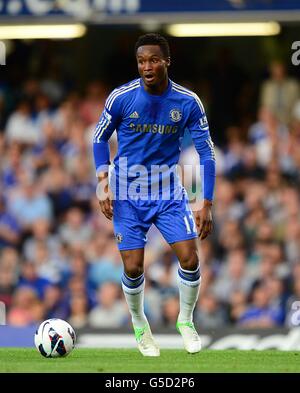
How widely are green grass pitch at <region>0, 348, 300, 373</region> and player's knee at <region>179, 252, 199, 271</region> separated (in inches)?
27.2

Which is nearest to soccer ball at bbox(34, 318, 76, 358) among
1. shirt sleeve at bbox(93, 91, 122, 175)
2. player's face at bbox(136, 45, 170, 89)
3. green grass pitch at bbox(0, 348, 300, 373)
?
green grass pitch at bbox(0, 348, 300, 373)

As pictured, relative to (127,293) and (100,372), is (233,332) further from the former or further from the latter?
(100,372)

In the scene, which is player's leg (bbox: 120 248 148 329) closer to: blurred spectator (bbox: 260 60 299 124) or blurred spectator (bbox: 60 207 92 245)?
blurred spectator (bbox: 60 207 92 245)

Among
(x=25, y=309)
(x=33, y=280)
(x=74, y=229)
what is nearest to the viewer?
(x=25, y=309)

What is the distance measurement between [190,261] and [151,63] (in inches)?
58.8

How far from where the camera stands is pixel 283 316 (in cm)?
1337

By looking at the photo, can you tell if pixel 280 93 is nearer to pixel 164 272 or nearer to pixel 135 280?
pixel 164 272

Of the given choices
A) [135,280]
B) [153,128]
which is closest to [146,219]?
[135,280]

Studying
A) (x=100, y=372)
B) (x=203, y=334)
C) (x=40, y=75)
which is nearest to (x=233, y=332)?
(x=203, y=334)

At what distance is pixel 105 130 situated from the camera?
885cm

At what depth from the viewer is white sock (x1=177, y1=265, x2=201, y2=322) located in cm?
891

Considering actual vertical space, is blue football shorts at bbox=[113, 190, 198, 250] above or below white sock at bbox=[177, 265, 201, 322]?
above

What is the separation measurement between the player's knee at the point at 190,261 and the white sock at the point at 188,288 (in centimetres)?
4
